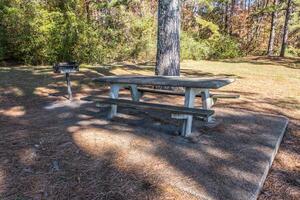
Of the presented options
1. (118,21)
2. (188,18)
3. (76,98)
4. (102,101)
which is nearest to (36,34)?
(118,21)

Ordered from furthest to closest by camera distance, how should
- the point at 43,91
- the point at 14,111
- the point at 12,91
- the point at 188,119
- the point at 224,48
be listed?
the point at 224,48 → the point at 43,91 → the point at 12,91 → the point at 14,111 → the point at 188,119

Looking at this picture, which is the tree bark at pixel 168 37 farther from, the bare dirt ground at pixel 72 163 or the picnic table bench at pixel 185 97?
the picnic table bench at pixel 185 97

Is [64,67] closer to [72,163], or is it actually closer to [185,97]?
[185,97]

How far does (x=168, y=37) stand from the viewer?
18.9ft

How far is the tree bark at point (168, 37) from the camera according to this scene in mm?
5660

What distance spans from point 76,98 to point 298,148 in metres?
3.77

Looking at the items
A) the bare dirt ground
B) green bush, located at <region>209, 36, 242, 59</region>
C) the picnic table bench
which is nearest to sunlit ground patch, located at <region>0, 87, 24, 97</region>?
the bare dirt ground

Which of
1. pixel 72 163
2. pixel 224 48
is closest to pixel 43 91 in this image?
pixel 72 163

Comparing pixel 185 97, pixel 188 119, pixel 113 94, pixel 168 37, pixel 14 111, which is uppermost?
pixel 168 37

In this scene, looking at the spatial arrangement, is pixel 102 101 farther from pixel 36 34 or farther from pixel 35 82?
pixel 36 34

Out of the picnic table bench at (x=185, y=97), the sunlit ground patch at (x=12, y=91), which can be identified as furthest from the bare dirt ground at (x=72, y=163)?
the sunlit ground patch at (x=12, y=91)

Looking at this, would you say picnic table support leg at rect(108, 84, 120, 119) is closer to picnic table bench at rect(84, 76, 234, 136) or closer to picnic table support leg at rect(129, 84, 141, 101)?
picnic table bench at rect(84, 76, 234, 136)

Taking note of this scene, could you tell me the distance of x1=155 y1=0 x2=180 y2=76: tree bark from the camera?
18.6 feet

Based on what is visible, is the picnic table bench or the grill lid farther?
the grill lid
